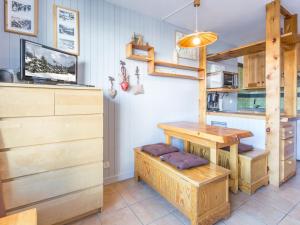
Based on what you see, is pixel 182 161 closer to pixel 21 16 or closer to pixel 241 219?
pixel 241 219

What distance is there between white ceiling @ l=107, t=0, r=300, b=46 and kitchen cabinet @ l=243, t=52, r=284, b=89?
1.55 ft

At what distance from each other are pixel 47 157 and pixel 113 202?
930mm

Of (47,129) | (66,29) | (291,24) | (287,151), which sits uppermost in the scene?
(291,24)

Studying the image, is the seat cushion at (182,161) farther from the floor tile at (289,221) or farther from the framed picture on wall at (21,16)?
the framed picture on wall at (21,16)

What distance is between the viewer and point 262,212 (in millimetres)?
1738

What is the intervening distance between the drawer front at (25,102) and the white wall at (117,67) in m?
0.69

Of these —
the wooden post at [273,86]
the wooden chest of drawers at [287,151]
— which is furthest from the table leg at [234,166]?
the wooden chest of drawers at [287,151]

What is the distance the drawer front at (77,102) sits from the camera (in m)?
1.48

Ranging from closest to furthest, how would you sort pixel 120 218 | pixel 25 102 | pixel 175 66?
pixel 25 102 < pixel 120 218 < pixel 175 66

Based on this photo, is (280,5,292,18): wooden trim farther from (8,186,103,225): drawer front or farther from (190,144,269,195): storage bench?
(8,186,103,225): drawer front

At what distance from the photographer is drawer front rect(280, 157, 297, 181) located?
2.29 meters

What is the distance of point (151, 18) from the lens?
2676mm

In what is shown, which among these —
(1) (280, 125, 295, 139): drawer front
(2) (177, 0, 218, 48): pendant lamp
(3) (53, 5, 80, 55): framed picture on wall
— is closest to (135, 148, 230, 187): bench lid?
(1) (280, 125, 295, 139): drawer front

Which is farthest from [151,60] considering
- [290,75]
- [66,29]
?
[290,75]
